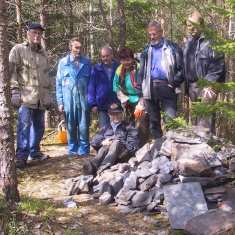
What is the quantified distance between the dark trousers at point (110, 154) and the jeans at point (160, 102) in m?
0.86

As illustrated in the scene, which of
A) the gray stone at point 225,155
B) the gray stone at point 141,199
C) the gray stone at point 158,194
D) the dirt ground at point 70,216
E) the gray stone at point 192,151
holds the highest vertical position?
the gray stone at point 192,151

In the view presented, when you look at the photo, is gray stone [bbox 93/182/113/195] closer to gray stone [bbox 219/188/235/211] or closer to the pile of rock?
the pile of rock

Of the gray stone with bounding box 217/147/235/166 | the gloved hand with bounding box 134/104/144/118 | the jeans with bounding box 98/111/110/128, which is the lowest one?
the gray stone with bounding box 217/147/235/166

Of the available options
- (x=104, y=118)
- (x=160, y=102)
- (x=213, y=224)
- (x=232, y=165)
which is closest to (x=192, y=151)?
(x=232, y=165)

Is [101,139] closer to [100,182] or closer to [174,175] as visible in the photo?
[100,182]

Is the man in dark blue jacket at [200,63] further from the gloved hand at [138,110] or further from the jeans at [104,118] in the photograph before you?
the jeans at [104,118]

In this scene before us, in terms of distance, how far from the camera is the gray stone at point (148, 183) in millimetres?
5824

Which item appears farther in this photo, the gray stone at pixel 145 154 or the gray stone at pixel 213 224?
the gray stone at pixel 145 154

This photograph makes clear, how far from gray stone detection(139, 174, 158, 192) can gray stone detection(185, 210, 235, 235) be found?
1.34 m

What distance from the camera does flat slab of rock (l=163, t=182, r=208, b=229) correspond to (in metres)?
4.92

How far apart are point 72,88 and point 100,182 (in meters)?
2.30

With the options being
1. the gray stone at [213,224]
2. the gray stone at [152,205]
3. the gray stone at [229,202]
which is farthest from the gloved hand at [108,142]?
the gray stone at [213,224]

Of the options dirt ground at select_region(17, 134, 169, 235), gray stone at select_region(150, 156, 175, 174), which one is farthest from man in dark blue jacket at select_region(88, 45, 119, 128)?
gray stone at select_region(150, 156, 175, 174)

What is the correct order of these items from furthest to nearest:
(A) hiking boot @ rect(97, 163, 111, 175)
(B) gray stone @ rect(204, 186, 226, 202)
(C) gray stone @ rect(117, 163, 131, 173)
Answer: (A) hiking boot @ rect(97, 163, 111, 175), (C) gray stone @ rect(117, 163, 131, 173), (B) gray stone @ rect(204, 186, 226, 202)
